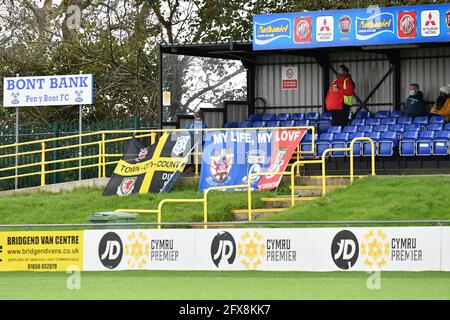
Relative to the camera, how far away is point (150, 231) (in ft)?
75.2

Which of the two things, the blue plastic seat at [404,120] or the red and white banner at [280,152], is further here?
the blue plastic seat at [404,120]

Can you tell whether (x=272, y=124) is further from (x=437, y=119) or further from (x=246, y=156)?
(x=437, y=119)

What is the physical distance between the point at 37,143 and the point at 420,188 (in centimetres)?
1273

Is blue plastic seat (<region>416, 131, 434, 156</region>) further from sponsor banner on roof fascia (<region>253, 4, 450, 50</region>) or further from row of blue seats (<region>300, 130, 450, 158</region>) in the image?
sponsor banner on roof fascia (<region>253, 4, 450, 50</region>)

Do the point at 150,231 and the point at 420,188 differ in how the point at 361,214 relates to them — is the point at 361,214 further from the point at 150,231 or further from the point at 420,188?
the point at 150,231

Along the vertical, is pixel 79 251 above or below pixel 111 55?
below

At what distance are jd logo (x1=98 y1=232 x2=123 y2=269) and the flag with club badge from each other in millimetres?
7647

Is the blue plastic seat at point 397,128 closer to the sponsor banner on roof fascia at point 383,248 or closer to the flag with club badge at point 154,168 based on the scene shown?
the flag with club badge at point 154,168

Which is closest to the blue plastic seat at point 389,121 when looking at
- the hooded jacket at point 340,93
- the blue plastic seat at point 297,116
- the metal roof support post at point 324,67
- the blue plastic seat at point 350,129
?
the blue plastic seat at point 350,129

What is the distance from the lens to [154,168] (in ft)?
103

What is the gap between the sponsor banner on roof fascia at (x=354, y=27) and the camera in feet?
99.6

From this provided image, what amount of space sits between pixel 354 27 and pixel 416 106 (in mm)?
2531

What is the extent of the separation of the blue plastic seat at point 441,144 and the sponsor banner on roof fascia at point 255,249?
7898mm

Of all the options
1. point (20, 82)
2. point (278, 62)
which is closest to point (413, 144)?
point (278, 62)
